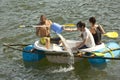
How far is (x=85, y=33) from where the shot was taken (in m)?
12.9

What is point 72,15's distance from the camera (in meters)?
19.5

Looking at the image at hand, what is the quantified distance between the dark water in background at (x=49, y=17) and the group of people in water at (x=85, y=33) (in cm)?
83

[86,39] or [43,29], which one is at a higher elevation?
[43,29]

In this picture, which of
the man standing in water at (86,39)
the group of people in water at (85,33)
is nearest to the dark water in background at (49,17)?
the man standing in water at (86,39)

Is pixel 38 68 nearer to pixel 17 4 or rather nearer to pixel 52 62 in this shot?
pixel 52 62

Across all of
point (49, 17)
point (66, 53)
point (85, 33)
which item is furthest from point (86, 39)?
point (49, 17)

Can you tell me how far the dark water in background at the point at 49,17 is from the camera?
13.2m

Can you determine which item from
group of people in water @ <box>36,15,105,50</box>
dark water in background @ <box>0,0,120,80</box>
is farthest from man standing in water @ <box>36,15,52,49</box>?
dark water in background @ <box>0,0,120,80</box>

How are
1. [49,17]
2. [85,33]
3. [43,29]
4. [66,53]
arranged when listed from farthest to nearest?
[49,17]
[43,29]
[85,33]
[66,53]

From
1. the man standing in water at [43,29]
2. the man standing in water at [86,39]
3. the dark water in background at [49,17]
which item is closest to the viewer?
the man standing in water at [86,39]

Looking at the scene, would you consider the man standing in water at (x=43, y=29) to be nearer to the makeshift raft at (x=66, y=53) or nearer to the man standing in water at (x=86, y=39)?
the makeshift raft at (x=66, y=53)

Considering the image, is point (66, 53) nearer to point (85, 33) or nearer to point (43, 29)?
point (85, 33)

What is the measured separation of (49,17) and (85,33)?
22.5 feet

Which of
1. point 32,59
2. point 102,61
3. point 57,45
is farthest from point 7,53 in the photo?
point 102,61
